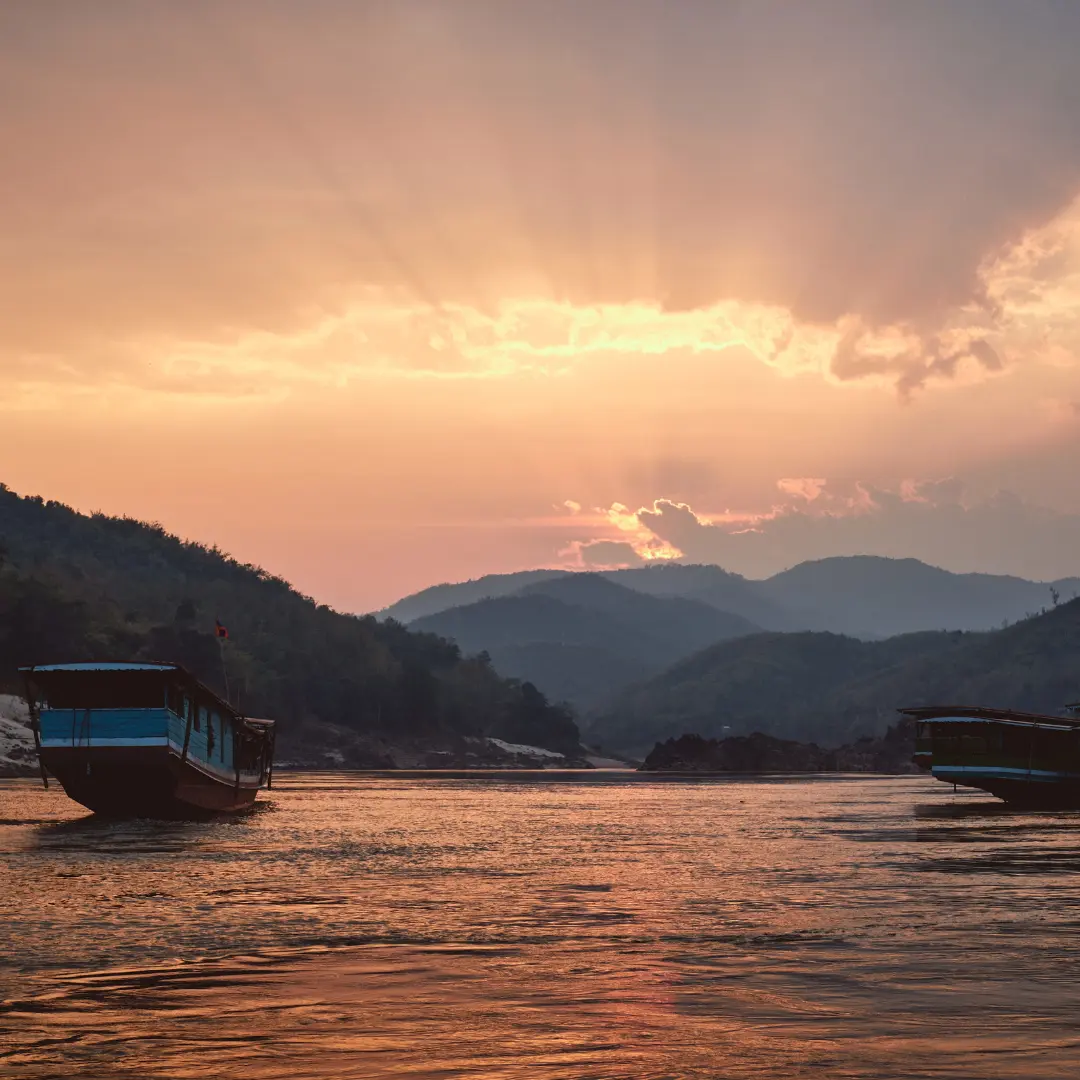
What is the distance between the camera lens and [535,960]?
22.1 meters

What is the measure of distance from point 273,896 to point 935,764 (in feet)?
193

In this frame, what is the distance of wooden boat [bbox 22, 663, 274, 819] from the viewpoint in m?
54.6

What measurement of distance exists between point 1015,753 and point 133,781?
50263mm

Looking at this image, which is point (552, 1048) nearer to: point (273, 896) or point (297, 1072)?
point (297, 1072)

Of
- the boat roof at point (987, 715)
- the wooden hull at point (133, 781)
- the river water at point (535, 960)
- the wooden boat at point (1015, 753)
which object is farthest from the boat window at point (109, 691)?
the wooden boat at point (1015, 753)

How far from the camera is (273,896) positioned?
103 ft

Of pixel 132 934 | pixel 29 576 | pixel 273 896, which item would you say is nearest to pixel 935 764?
pixel 273 896

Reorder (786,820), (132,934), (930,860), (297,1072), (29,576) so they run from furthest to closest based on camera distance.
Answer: (29,576)
(786,820)
(930,860)
(132,934)
(297,1072)

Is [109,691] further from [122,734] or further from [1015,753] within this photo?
[1015,753]

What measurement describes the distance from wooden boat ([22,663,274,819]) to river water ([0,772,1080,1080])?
264 inches

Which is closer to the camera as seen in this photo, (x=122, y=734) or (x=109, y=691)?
(x=122, y=734)

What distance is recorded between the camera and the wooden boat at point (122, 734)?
54.6 metres

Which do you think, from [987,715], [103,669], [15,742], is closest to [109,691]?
[103,669]

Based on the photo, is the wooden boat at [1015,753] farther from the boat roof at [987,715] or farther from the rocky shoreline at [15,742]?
the rocky shoreline at [15,742]
